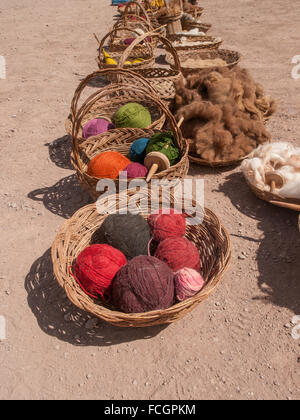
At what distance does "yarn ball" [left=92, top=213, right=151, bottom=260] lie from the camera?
1.70 metres

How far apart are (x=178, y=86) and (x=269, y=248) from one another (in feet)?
5.24

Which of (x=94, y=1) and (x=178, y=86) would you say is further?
(x=94, y=1)

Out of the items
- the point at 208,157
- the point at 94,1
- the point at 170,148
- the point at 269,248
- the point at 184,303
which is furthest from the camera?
the point at 94,1

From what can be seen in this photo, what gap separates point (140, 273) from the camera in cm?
147

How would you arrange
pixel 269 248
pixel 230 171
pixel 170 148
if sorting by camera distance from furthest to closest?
pixel 230 171 → pixel 170 148 → pixel 269 248

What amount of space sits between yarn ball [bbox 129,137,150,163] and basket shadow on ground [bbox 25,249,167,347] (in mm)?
996

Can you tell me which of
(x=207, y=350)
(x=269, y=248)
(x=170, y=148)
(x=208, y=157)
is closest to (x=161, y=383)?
(x=207, y=350)

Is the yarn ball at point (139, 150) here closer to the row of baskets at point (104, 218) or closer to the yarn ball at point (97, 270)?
the row of baskets at point (104, 218)

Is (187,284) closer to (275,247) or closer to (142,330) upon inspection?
(142,330)

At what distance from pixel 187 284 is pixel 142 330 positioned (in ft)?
1.13

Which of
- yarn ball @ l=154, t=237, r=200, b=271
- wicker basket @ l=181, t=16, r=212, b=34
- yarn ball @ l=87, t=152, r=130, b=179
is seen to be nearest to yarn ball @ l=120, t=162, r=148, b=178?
yarn ball @ l=87, t=152, r=130, b=179

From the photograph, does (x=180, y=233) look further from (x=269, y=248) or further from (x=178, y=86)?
(x=178, y=86)

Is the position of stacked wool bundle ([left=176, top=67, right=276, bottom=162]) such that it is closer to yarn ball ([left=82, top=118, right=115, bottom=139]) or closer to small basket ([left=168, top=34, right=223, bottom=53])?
yarn ball ([left=82, top=118, right=115, bottom=139])

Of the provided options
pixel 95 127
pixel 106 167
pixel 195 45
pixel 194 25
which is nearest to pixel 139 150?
pixel 106 167
